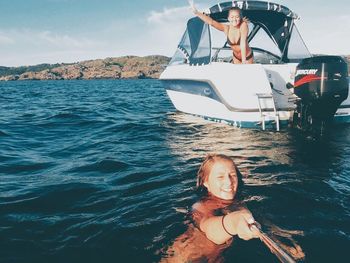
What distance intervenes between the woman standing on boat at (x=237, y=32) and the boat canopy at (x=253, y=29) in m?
0.78

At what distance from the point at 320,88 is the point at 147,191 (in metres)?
4.14

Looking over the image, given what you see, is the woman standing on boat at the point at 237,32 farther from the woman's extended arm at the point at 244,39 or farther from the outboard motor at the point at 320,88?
the outboard motor at the point at 320,88

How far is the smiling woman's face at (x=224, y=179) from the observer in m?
3.15

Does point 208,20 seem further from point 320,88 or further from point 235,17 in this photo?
point 320,88

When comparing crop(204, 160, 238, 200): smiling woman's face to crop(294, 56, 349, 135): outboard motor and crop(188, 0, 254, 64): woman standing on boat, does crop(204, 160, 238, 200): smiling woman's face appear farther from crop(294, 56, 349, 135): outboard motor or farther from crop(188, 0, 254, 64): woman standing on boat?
crop(188, 0, 254, 64): woman standing on boat

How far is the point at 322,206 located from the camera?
3990mm

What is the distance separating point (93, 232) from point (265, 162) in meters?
3.29

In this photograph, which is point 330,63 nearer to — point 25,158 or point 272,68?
point 272,68

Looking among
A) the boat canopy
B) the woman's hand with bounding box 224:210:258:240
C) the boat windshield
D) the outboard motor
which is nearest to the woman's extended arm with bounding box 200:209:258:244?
the woman's hand with bounding box 224:210:258:240

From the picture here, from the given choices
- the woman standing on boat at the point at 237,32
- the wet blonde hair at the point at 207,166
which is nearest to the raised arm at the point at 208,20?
the woman standing on boat at the point at 237,32

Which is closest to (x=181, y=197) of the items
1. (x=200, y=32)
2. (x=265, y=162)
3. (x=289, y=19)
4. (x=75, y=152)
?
(x=265, y=162)

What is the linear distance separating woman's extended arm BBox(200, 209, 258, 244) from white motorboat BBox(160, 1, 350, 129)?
4.98 m

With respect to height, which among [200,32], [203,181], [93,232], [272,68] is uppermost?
[200,32]

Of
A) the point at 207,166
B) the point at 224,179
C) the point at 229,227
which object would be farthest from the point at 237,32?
the point at 229,227
